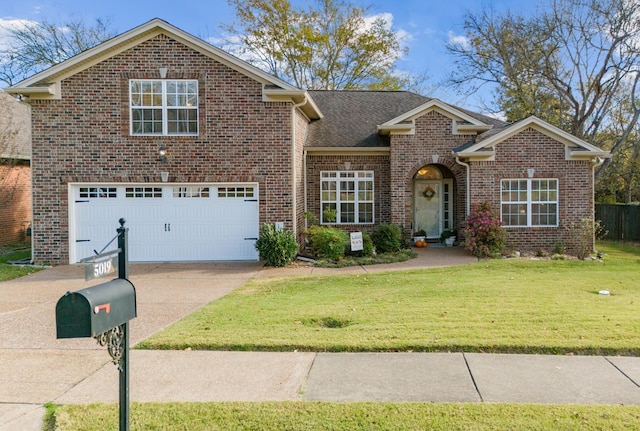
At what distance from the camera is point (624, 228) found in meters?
21.6

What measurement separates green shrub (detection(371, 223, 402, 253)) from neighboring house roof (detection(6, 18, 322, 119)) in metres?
4.69

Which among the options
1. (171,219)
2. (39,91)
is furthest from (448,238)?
(39,91)

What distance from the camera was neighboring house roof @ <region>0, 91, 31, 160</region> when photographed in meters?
18.8

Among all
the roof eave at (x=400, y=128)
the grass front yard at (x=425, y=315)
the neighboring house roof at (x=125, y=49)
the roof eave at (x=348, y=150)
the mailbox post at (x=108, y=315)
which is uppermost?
the neighboring house roof at (x=125, y=49)

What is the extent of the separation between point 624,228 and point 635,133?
810cm

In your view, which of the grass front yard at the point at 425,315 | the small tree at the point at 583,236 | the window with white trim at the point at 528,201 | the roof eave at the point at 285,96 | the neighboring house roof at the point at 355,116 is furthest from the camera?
the neighboring house roof at the point at 355,116

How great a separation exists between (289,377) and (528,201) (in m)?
12.7

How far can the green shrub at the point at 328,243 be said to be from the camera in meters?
14.1

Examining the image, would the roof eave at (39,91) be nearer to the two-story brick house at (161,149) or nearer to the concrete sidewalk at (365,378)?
the two-story brick house at (161,149)

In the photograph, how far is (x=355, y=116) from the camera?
747 inches

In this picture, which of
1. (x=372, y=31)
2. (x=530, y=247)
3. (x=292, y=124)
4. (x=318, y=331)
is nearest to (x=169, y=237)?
(x=292, y=124)

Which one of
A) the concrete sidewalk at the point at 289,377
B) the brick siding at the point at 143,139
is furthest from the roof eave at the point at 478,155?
the concrete sidewalk at the point at 289,377

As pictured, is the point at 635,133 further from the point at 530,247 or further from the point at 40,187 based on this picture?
the point at 40,187

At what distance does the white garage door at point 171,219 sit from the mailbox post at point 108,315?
10.6 meters
